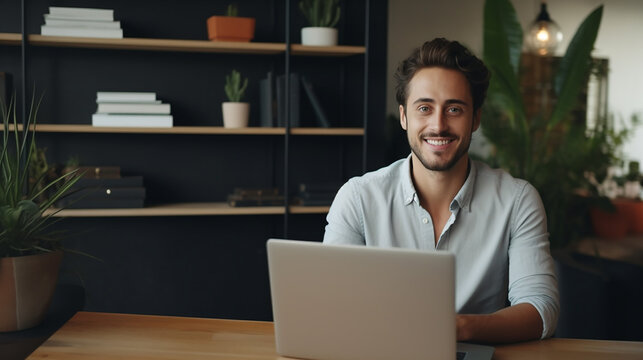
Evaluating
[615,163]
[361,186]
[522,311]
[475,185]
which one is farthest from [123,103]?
[615,163]

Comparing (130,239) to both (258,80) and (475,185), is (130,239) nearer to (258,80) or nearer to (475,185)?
(258,80)

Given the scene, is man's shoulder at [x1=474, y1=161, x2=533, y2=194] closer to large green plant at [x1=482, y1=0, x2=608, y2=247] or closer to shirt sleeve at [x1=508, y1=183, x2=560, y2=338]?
shirt sleeve at [x1=508, y1=183, x2=560, y2=338]

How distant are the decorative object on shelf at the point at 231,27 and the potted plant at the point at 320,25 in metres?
0.28

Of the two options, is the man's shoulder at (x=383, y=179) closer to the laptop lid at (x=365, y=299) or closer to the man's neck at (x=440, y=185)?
the man's neck at (x=440, y=185)

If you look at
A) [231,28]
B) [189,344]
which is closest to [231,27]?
[231,28]

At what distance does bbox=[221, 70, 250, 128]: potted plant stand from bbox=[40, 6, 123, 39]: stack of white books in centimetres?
57

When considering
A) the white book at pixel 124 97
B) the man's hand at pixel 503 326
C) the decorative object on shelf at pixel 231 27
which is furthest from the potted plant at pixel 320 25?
the man's hand at pixel 503 326

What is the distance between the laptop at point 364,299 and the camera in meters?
1.05

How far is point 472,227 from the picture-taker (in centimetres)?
171

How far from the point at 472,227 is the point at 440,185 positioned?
146 mm

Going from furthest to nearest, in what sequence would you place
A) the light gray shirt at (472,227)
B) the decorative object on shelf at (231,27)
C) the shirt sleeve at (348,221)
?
the decorative object on shelf at (231,27), the shirt sleeve at (348,221), the light gray shirt at (472,227)

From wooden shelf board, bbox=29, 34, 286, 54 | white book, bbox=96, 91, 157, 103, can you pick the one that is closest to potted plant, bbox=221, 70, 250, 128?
wooden shelf board, bbox=29, 34, 286, 54

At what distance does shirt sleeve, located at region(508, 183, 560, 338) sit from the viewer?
1.47 m

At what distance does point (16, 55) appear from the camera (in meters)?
3.18
